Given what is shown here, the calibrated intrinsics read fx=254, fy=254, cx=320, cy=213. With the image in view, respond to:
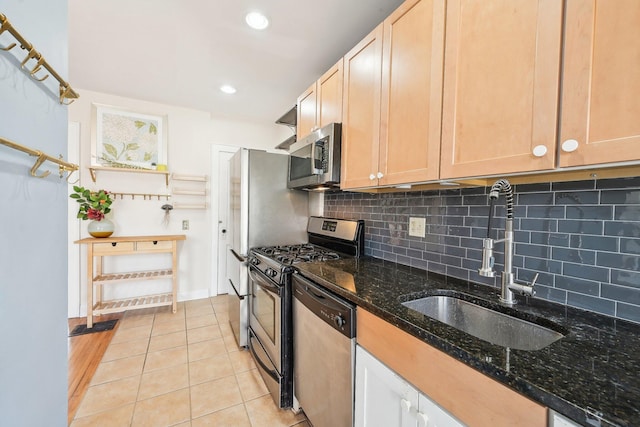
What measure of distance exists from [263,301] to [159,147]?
2.48 meters

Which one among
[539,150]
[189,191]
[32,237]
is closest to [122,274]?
[189,191]

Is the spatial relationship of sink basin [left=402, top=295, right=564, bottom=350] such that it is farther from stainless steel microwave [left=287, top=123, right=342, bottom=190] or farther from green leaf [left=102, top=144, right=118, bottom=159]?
green leaf [left=102, top=144, right=118, bottom=159]

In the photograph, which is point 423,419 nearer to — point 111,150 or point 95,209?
point 95,209

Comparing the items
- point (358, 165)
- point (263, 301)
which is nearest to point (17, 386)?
point (263, 301)

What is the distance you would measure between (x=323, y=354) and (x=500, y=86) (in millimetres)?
1315

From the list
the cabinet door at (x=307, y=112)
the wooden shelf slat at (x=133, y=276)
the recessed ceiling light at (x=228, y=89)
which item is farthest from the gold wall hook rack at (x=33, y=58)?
the wooden shelf slat at (x=133, y=276)

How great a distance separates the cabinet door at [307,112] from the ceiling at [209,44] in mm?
301

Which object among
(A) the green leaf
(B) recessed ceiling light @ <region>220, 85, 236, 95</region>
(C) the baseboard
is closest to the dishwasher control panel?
(B) recessed ceiling light @ <region>220, 85, 236, 95</region>

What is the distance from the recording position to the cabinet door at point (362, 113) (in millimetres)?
1391

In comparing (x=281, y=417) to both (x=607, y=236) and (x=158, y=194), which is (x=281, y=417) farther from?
(x=158, y=194)

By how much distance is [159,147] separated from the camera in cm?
312

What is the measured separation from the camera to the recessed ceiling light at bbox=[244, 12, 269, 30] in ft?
5.33

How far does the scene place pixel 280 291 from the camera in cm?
155

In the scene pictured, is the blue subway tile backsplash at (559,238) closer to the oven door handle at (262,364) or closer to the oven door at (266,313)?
the oven door at (266,313)
